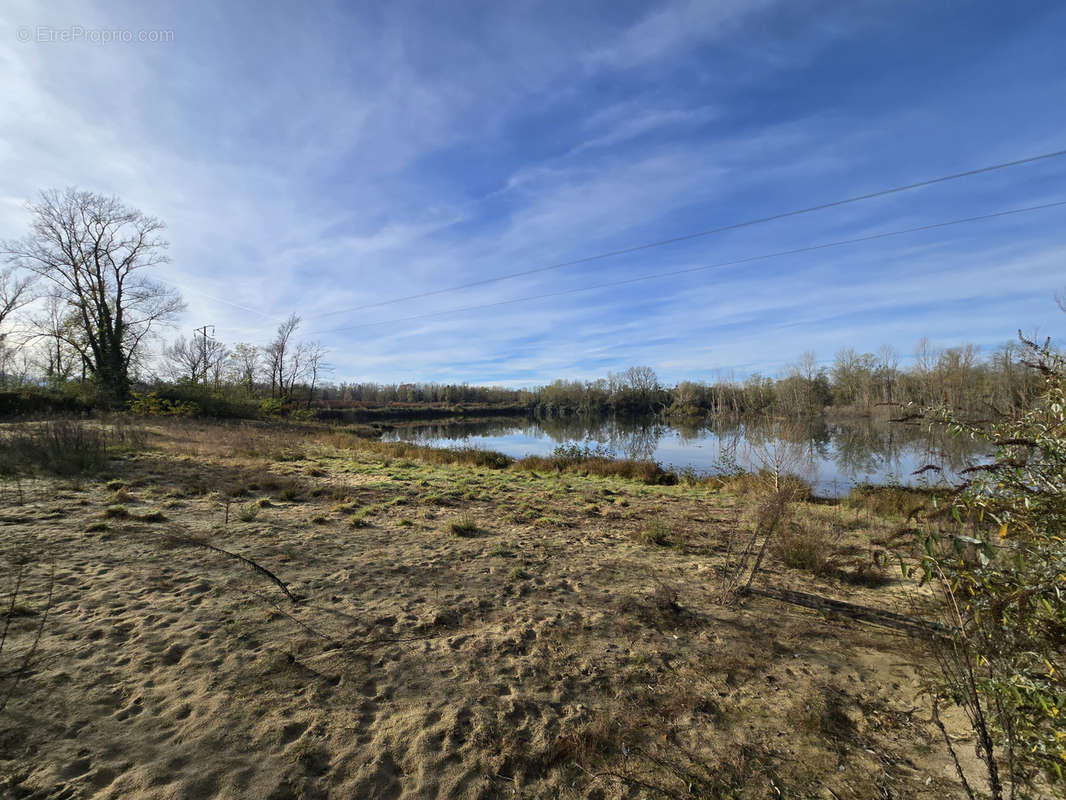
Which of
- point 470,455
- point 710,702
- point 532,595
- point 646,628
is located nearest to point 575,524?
point 532,595

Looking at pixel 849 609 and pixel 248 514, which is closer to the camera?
pixel 849 609

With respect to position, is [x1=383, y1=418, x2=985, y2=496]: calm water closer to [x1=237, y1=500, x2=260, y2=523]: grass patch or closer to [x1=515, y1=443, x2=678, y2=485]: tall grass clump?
[x1=515, y1=443, x2=678, y2=485]: tall grass clump

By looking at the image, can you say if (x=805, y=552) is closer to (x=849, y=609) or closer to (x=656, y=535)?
(x=849, y=609)

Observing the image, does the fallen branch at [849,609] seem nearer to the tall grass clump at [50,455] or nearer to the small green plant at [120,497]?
the small green plant at [120,497]

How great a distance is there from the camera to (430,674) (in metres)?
3.48

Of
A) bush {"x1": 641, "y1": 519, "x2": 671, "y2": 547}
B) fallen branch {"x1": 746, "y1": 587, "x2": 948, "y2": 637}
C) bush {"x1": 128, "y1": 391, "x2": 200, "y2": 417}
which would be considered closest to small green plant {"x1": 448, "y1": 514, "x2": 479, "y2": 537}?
bush {"x1": 641, "y1": 519, "x2": 671, "y2": 547}

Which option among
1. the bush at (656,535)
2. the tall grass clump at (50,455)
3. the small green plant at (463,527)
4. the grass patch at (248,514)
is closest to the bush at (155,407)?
the tall grass clump at (50,455)

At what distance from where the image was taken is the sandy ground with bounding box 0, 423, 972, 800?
2531 millimetres

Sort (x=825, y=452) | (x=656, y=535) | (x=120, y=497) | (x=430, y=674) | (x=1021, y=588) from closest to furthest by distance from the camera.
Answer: (x=1021, y=588), (x=430, y=674), (x=656, y=535), (x=120, y=497), (x=825, y=452)

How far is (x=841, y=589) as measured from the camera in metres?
5.54

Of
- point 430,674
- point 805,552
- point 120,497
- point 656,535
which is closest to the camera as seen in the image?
point 430,674

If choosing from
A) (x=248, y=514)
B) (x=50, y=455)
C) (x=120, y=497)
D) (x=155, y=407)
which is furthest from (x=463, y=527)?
(x=155, y=407)

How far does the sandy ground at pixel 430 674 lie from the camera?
253 cm

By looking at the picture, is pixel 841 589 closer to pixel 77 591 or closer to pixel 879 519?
pixel 879 519
